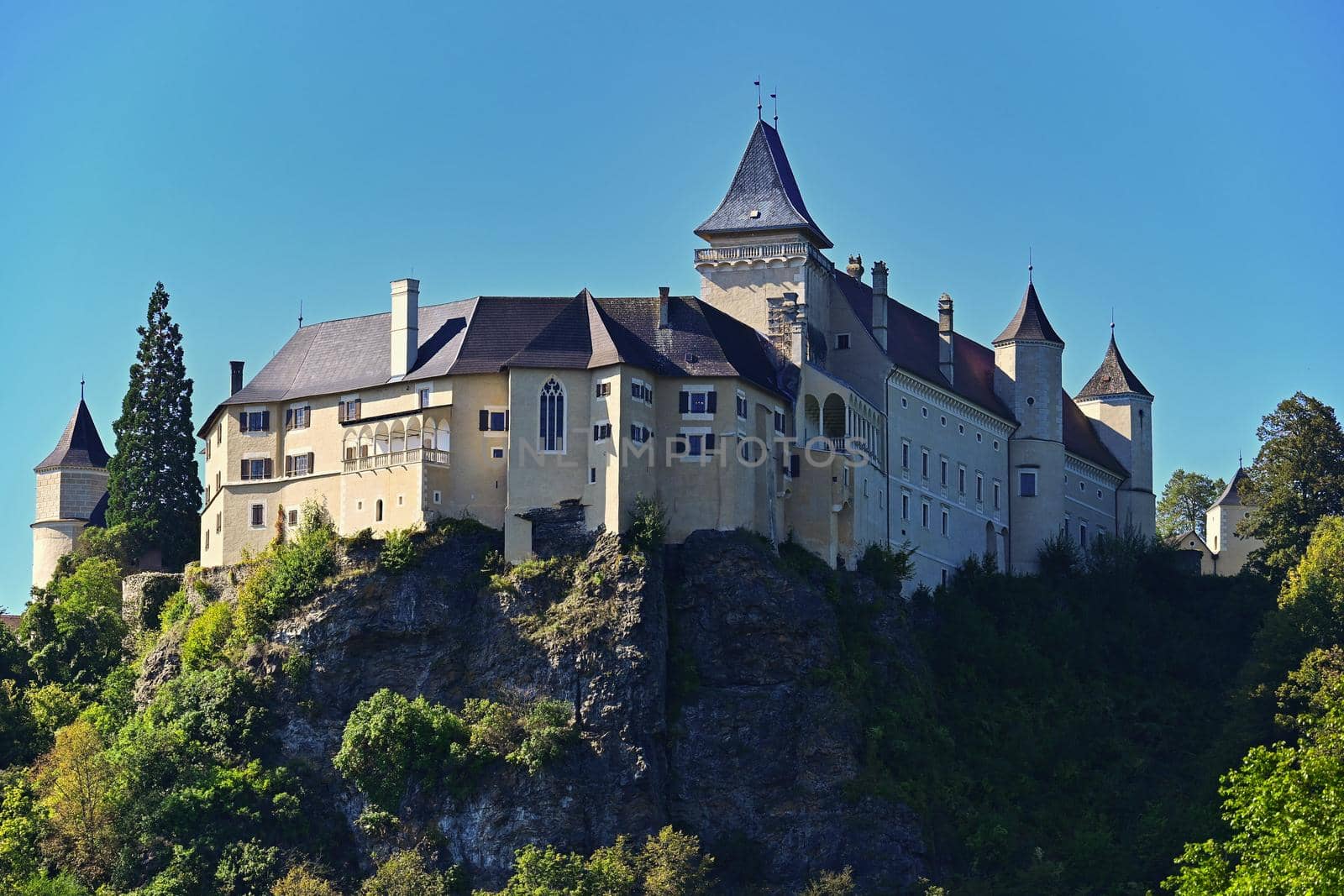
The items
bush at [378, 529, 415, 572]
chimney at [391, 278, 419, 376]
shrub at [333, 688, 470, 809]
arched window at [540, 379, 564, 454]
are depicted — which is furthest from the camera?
chimney at [391, 278, 419, 376]

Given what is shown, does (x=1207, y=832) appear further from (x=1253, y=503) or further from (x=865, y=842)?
(x=1253, y=503)

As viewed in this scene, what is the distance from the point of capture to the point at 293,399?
10562cm

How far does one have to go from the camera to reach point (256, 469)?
10531 cm

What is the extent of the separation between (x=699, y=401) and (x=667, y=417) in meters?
1.34

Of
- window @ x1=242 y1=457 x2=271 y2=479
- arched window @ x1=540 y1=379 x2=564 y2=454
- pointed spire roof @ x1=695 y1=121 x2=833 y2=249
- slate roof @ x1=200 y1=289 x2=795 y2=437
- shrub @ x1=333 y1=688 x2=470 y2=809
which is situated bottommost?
shrub @ x1=333 y1=688 x2=470 y2=809

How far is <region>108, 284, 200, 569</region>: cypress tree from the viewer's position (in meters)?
113

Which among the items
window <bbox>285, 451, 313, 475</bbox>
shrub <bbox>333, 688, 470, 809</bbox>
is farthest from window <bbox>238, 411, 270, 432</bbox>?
shrub <bbox>333, 688, 470, 809</bbox>

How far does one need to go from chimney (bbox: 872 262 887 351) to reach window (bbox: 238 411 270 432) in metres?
25.4

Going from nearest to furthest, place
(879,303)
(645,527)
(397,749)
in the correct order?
(397,749) < (645,527) < (879,303)

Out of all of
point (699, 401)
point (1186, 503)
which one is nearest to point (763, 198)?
point (699, 401)

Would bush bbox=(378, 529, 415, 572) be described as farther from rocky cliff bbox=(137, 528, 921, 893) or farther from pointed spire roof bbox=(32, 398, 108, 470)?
pointed spire roof bbox=(32, 398, 108, 470)

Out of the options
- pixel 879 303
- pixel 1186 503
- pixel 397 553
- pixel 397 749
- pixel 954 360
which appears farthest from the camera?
pixel 1186 503

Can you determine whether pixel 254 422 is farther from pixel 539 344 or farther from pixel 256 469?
pixel 539 344

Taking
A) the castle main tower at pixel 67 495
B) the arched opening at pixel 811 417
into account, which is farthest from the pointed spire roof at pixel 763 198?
the castle main tower at pixel 67 495
